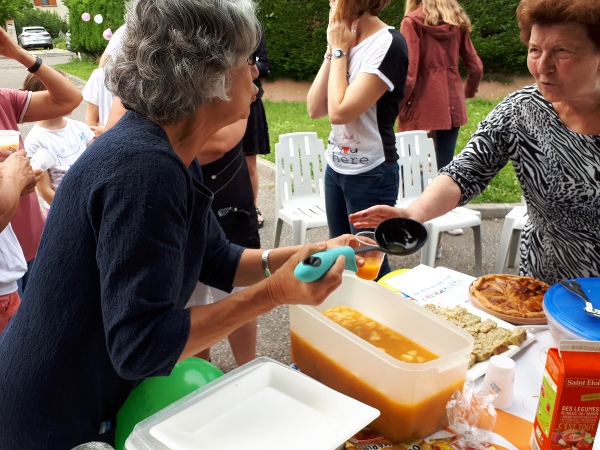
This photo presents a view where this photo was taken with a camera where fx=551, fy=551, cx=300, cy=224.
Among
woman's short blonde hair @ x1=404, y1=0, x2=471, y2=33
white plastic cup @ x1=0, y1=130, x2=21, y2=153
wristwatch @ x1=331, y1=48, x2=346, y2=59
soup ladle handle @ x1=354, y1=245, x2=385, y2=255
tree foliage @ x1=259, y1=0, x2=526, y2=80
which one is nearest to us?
soup ladle handle @ x1=354, y1=245, x2=385, y2=255

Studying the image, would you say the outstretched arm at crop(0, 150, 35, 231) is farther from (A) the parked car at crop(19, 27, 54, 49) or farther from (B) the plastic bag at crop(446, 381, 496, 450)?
(A) the parked car at crop(19, 27, 54, 49)

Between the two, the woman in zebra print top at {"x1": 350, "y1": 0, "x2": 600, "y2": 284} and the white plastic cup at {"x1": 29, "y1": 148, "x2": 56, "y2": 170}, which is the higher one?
the woman in zebra print top at {"x1": 350, "y1": 0, "x2": 600, "y2": 284}

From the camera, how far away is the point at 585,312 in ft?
4.99

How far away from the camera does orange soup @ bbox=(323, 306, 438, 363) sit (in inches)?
55.9

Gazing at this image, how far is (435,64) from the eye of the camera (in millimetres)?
4457

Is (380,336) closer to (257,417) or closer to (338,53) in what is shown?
(257,417)

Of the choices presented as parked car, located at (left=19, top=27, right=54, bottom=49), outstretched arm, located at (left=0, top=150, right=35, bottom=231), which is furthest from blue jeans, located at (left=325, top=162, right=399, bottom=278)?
parked car, located at (left=19, top=27, right=54, bottom=49)

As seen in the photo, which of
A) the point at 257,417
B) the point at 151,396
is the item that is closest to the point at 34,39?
the point at 151,396

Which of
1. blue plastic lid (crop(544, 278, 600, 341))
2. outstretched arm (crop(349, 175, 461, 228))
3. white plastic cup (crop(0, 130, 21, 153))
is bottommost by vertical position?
blue plastic lid (crop(544, 278, 600, 341))

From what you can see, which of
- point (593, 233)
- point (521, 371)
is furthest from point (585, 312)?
point (593, 233)

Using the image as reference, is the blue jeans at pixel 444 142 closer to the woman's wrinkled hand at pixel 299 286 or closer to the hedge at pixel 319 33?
the woman's wrinkled hand at pixel 299 286

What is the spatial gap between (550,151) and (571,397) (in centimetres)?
111

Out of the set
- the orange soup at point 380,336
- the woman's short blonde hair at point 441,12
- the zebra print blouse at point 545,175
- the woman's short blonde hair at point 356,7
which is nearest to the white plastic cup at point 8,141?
the orange soup at point 380,336

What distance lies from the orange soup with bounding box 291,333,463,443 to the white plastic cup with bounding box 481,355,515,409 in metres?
0.10
